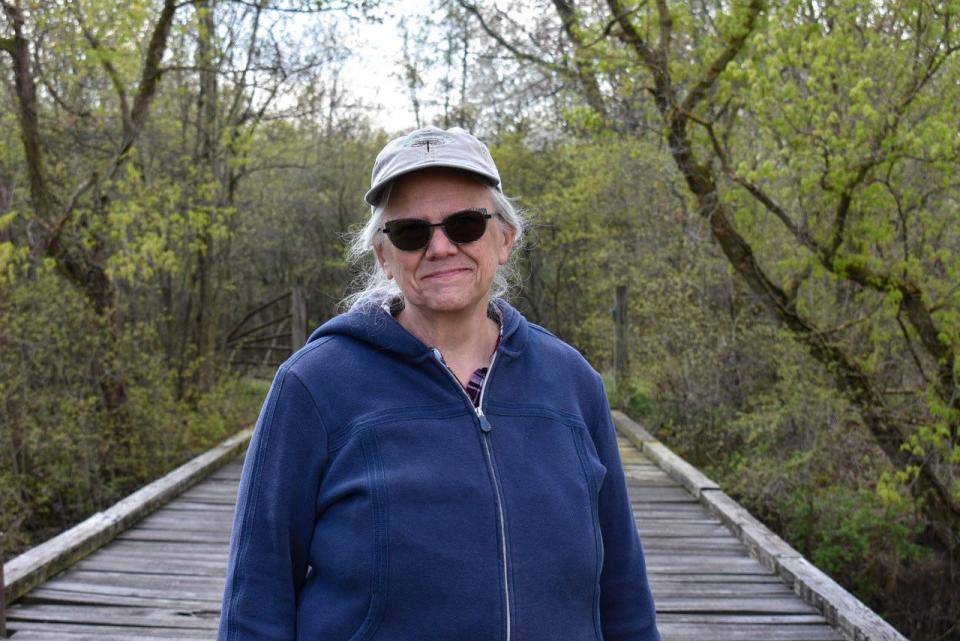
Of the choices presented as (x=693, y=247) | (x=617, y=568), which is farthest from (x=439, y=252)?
(x=693, y=247)

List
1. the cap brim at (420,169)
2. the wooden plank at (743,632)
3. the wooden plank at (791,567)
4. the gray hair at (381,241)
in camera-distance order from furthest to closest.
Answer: the wooden plank at (743,632) < the wooden plank at (791,567) < the gray hair at (381,241) < the cap brim at (420,169)

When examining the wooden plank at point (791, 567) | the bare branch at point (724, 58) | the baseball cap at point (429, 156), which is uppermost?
the bare branch at point (724, 58)

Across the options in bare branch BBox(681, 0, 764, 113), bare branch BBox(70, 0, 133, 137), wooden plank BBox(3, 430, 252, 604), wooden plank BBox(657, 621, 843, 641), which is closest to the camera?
wooden plank BBox(657, 621, 843, 641)

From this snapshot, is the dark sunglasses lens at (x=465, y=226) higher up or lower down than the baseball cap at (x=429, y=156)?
lower down

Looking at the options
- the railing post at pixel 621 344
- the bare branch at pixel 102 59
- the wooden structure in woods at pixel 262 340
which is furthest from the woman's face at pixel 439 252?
the wooden structure in woods at pixel 262 340

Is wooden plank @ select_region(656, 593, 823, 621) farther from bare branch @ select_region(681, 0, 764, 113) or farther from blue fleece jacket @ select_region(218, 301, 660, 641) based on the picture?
bare branch @ select_region(681, 0, 764, 113)

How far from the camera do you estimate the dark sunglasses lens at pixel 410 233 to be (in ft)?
6.27

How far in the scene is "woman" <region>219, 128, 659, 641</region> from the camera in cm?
172

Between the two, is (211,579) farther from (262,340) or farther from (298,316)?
(262,340)

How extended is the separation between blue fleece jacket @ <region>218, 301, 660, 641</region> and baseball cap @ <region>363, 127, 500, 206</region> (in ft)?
0.90

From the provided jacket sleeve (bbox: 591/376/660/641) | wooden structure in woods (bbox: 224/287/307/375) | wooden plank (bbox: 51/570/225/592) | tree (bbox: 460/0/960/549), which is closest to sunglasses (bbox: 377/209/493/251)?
jacket sleeve (bbox: 591/376/660/641)

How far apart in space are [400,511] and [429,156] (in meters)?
0.63

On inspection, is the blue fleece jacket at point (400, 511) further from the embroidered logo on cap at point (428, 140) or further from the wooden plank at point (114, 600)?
the wooden plank at point (114, 600)

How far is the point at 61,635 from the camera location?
453 cm
